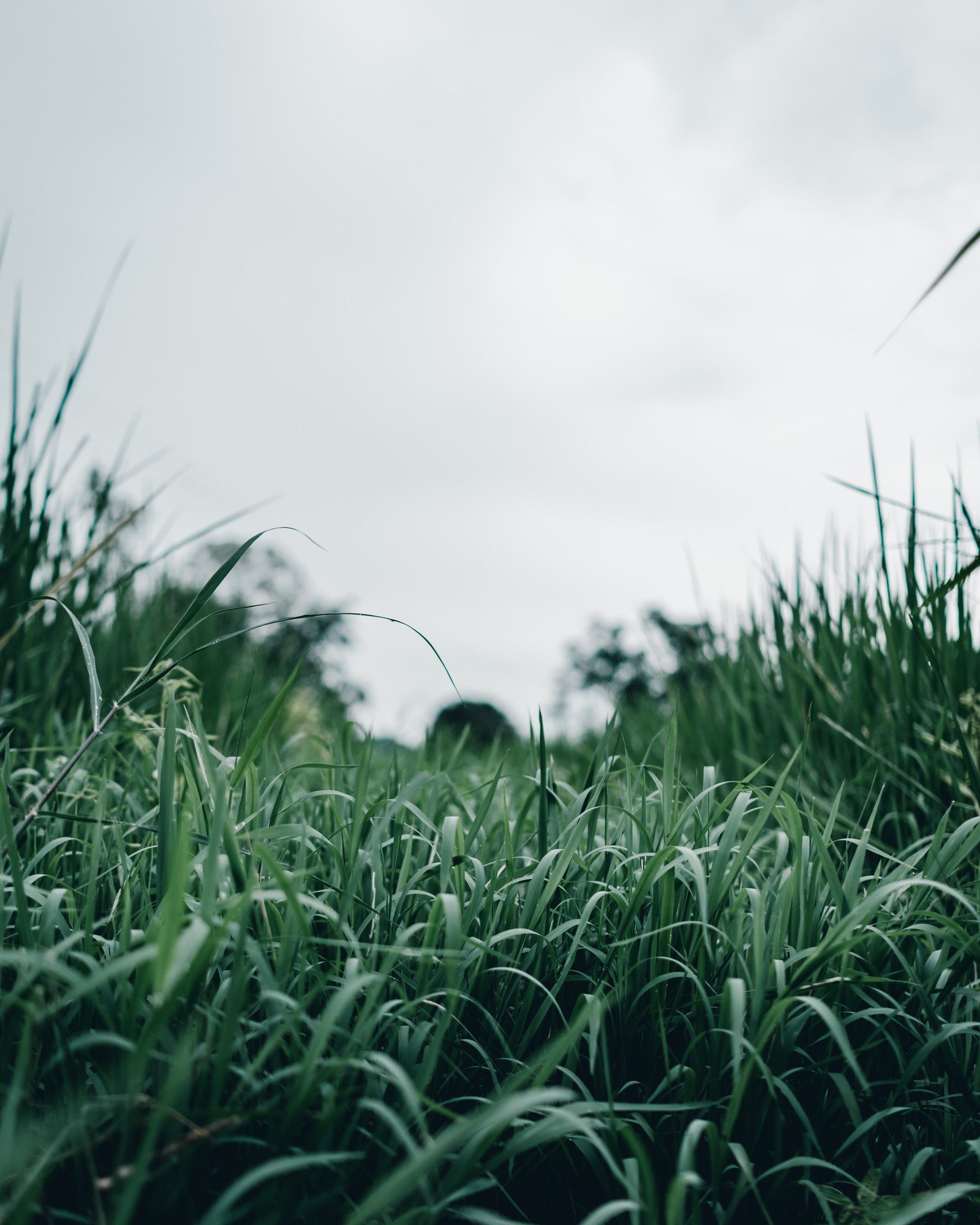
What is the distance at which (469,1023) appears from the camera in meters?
1.00

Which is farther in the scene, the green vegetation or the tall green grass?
the tall green grass

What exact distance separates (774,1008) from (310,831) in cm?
69

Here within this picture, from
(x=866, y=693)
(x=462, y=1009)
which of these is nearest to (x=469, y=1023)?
(x=462, y=1009)

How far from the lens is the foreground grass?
69 centimetres

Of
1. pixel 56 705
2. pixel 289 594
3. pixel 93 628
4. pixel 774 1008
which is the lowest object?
pixel 774 1008

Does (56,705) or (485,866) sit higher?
(56,705)

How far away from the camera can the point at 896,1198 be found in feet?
2.70

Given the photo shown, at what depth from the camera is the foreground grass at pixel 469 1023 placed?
69 cm

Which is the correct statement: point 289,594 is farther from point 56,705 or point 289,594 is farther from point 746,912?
point 746,912

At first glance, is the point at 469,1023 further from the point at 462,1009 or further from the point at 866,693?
the point at 866,693

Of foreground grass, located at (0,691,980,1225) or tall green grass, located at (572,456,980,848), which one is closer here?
foreground grass, located at (0,691,980,1225)

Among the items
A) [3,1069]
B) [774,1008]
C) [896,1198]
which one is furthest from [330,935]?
[896,1198]

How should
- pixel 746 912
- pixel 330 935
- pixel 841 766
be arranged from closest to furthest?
1. pixel 330 935
2. pixel 746 912
3. pixel 841 766

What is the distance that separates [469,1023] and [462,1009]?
0.07 meters
